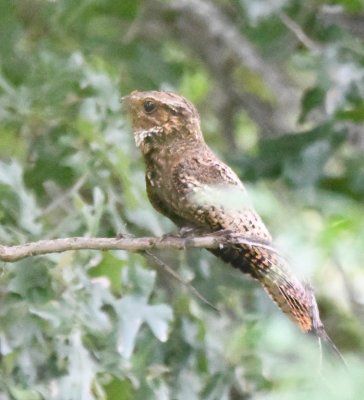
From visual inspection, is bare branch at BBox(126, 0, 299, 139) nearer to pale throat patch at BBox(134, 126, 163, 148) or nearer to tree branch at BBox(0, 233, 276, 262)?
pale throat patch at BBox(134, 126, 163, 148)

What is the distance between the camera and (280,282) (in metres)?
2.75

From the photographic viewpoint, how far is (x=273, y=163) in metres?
4.05

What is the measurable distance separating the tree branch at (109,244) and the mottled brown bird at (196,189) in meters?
0.11

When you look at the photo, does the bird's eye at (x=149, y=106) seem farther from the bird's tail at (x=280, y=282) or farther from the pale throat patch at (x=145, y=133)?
the bird's tail at (x=280, y=282)

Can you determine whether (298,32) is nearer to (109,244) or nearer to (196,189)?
(196,189)

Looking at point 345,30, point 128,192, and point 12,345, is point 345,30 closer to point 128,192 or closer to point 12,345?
point 128,192

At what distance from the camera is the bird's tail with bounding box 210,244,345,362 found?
2.65 meters

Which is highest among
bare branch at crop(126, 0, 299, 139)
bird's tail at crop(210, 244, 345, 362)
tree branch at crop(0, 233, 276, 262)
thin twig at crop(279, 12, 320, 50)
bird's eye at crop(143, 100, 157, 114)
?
bare branch at crop(126, 0, 299, 139)

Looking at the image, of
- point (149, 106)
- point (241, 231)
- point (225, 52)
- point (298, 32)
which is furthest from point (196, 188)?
point (225, 52)

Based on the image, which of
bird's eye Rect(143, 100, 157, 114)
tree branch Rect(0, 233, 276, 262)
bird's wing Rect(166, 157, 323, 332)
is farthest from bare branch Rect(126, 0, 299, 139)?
tree branch Rect(0, 233, 276, 262)

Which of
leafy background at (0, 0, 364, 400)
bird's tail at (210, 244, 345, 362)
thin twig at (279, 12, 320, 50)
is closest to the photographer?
bird's tail at (210, 244, 345, 362)

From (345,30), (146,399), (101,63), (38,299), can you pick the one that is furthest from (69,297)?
(345,30)

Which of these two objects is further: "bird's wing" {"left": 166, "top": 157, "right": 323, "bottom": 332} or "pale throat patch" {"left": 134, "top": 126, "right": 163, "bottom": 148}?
"pale throat patch" {"left": 134, "top": 126, "right": 163, "bottom": 148}

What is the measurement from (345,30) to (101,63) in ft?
3.00
